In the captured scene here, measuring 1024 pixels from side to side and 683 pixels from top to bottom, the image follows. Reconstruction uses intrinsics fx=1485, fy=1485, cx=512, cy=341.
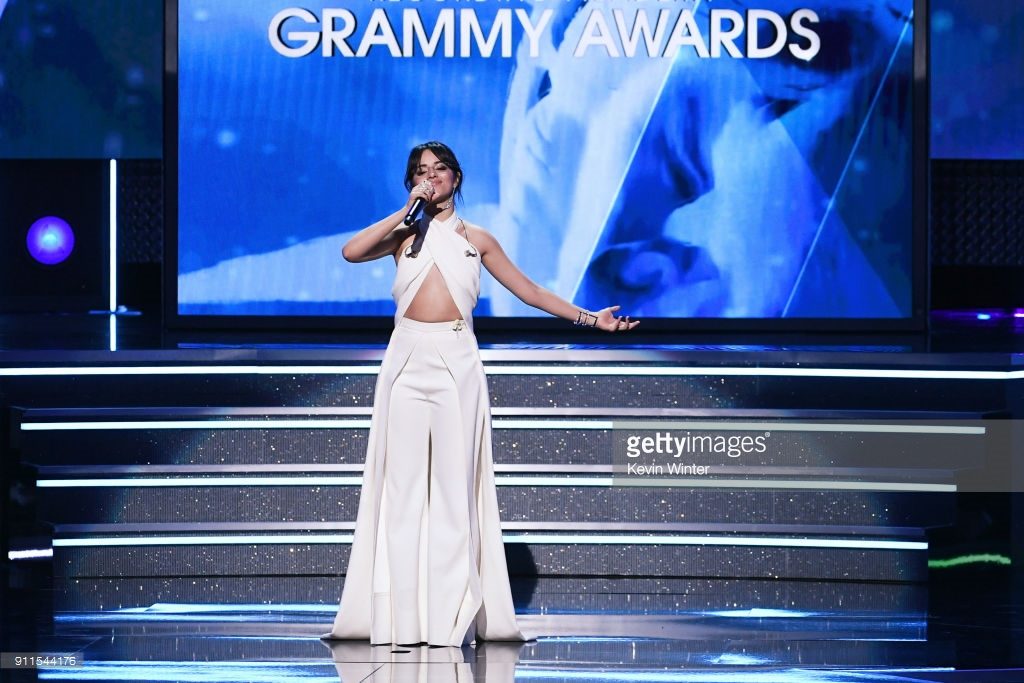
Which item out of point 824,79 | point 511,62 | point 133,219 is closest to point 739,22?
point 824,79

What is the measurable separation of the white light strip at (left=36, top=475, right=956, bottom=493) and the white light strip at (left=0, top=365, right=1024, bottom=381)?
45 cm

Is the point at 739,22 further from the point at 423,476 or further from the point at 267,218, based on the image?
the point at 423,476

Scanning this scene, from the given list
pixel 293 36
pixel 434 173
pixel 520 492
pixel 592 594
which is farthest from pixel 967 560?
pixel 293 36

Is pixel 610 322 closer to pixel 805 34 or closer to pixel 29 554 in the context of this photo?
pixel 29 554

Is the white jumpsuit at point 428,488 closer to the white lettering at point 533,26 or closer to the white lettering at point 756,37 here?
the white lettering at point 533,26

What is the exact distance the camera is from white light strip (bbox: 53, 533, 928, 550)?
17.7 ft

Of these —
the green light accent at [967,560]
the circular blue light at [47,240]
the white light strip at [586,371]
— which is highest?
the circular blue light at [47,240]

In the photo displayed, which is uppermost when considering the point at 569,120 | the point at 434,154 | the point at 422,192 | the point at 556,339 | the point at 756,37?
the point at 756,37

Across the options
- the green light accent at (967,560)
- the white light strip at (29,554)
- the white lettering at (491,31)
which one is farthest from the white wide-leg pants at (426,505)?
the white lettering at (491,31)

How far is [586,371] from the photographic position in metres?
5.79

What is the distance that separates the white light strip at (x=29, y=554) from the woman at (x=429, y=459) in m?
1.77

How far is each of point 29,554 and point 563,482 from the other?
1.99 metres

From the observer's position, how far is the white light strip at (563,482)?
5.48 metres

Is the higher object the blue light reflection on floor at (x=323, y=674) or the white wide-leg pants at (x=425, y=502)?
the white wide-leg pants at (x=425, y=502)
